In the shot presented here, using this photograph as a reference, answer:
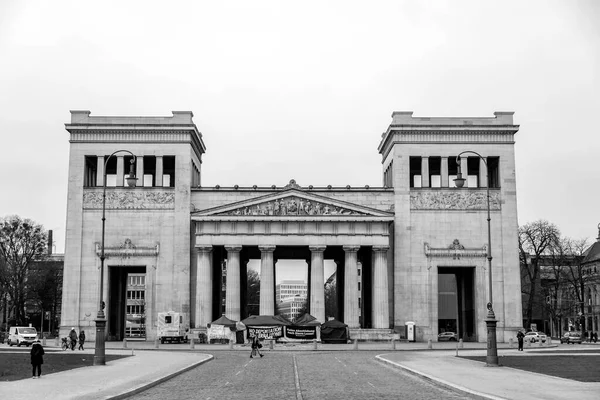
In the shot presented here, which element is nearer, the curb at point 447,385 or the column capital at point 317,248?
the curb at point 447,385

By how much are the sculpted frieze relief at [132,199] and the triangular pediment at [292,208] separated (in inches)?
151

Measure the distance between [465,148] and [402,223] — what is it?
11.1m

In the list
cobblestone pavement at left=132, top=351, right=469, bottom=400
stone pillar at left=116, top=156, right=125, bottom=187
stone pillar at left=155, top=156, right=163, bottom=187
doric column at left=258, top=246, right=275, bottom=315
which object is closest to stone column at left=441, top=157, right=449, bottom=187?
doric column at left=258, top=246, right=275, bottom=315

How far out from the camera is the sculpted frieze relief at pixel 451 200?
299 feet

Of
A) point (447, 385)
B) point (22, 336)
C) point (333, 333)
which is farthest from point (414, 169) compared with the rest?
point (447, 385)

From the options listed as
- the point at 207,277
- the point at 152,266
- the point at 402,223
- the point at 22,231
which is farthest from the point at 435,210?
the point at 22,231

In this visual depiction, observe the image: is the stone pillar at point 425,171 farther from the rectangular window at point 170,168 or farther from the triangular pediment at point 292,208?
the rectangular window at point 170,168

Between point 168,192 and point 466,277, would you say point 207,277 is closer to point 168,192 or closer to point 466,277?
point 168,192

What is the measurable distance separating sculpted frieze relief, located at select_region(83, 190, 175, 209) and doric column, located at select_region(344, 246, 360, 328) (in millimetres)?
20236

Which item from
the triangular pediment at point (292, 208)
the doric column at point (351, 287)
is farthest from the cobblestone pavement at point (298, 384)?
the triangular pediment at point (292, 208)

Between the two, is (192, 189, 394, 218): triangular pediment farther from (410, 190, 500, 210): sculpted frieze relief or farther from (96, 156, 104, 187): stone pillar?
(96, 156, 104, 187): stone pillar

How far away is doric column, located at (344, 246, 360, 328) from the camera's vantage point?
88.7m

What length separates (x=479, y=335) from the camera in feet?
292

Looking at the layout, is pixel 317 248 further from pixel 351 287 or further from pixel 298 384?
pixel 298 384
